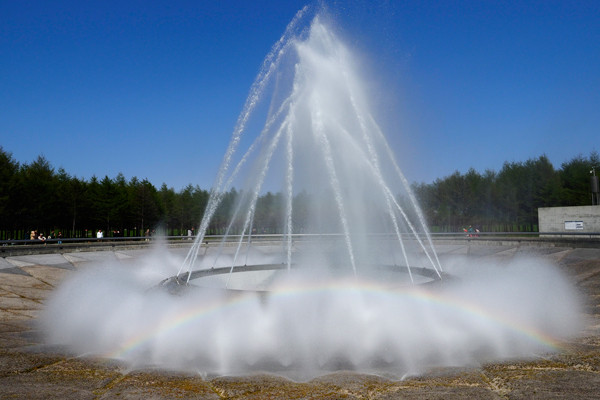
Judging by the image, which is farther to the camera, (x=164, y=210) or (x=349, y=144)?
(x=164, y=210)

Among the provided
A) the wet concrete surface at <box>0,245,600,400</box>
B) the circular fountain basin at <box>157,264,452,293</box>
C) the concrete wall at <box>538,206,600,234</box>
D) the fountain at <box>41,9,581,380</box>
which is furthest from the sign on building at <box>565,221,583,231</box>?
the wet concrete surface at <box>0,245,600,400</box>

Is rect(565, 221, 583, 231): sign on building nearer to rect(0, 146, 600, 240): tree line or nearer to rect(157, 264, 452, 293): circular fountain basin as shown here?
rect(157, 264, 452, 293): circular fountain basin

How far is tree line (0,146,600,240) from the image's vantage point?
154 ft

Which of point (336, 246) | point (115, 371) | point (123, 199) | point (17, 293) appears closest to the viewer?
point (115, 371)

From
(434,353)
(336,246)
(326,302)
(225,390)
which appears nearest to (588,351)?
(434,353)

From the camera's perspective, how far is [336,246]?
25578 mm

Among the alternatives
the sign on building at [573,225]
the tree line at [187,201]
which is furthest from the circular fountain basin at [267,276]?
the tree line at [187,201]

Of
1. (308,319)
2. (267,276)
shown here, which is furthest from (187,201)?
(308,319)

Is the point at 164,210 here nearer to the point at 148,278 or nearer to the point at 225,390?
the point at 148,278

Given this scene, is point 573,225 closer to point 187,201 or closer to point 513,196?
point 513,196

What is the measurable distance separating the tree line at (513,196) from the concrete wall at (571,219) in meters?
31.0

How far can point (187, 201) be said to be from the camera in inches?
2699

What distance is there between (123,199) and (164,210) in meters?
9.78

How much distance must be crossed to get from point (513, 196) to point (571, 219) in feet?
121
